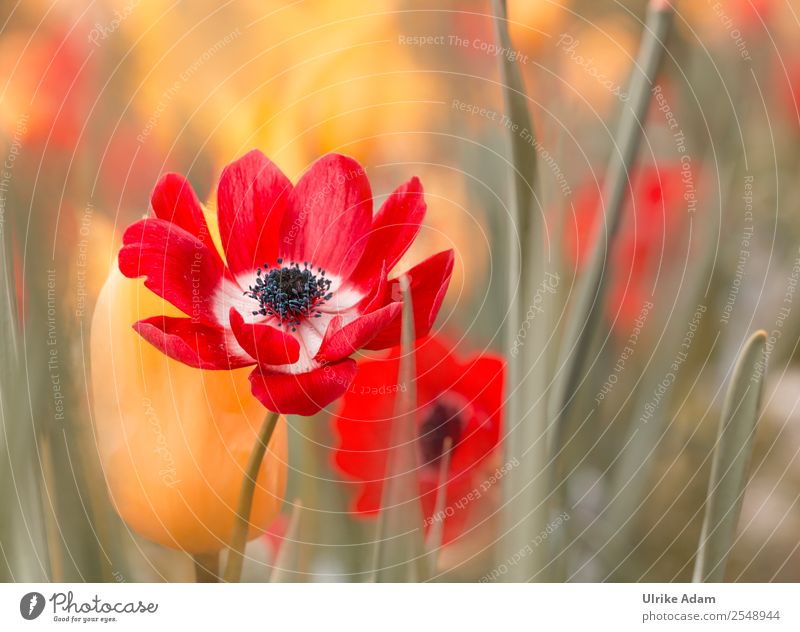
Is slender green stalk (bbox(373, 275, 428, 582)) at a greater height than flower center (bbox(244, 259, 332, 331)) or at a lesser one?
lesser

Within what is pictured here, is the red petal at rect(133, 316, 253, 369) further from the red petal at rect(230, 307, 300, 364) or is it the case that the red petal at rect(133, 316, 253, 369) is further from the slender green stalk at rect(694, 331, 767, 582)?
the slender green stalk at rect(694, 331, 767, 582)

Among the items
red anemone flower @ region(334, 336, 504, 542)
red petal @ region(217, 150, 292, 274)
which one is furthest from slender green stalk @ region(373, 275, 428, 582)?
red petal @ region(217, 150, 292, 274)

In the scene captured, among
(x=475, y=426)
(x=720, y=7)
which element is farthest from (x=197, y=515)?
(x=720, y=7)

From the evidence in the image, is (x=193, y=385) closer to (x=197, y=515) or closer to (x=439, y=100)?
(x=197, y=515)

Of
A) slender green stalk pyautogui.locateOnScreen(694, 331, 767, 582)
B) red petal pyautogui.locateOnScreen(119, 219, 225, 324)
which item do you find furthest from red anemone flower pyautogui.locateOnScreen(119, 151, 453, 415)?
slender green stalk pyautogui.locateOnScreen(694, 331, 767, 582)

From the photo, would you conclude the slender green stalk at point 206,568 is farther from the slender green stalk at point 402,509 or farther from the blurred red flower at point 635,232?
the blurred red flower at point 635,232

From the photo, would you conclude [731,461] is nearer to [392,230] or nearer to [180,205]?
[392,230]

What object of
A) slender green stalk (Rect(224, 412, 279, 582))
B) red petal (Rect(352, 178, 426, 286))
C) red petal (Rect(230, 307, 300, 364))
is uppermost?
red petal (Rect(352, 178, 426, 286))
